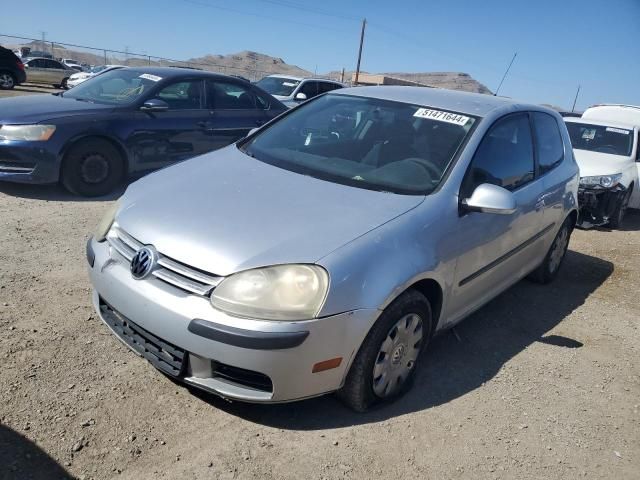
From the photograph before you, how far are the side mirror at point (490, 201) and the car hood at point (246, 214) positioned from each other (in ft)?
1.05

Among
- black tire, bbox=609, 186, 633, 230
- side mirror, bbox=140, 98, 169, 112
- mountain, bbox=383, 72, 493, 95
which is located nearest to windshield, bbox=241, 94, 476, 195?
side mirror, bbox=140, 98, 169, 112

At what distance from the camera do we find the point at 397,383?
2.92 metres

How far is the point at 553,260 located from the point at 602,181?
10.4 feet

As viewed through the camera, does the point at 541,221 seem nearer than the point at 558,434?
No

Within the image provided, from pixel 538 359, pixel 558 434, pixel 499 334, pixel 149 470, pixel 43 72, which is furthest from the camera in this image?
pixel 43 72

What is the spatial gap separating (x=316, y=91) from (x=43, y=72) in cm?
1835

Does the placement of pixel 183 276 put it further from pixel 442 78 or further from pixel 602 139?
pixel 442 78

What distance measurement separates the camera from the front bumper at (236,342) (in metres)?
2.28

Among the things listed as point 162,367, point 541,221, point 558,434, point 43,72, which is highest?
point 541,221

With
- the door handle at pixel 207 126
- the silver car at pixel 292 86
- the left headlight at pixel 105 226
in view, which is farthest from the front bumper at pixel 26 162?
the silver car at pixel 292 86

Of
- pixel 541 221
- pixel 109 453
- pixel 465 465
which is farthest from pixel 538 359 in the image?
pixel 109 453

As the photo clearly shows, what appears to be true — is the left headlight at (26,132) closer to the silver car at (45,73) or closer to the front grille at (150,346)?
the front grille at (150,346)

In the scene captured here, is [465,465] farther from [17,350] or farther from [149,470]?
[17,350]

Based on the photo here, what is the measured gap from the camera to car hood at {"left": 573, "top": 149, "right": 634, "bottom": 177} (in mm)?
7598
